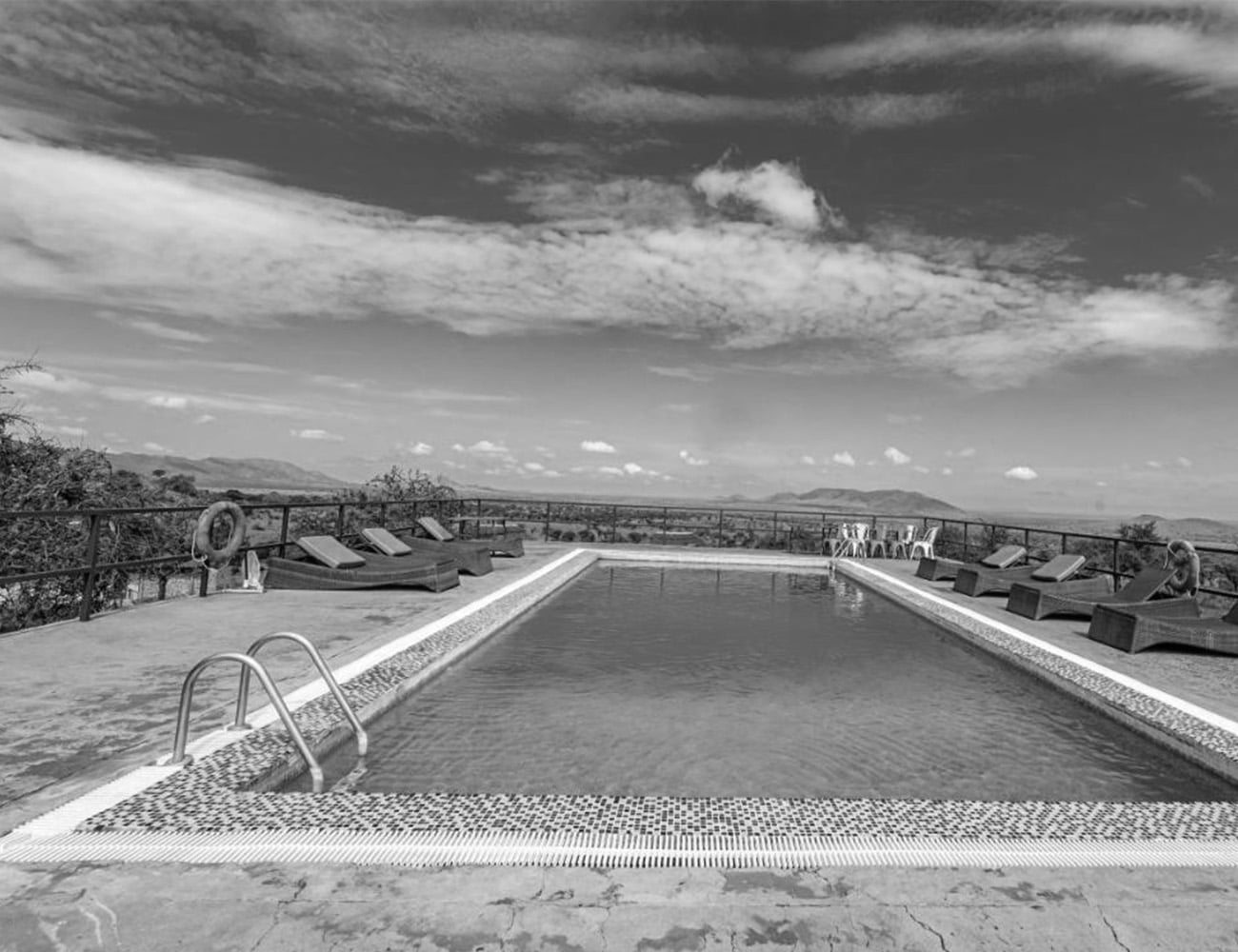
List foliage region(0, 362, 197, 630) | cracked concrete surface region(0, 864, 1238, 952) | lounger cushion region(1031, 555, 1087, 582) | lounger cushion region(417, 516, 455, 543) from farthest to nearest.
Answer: lounger cushion region(417, 516, 455, 543), foliage region(0, 362, 197, 630), lounger cushion region(1031, 555, 1087, 582), cracked concrete surface region(0, 864, 1238, 952)

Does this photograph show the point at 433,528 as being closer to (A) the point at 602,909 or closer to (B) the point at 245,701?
(B) the point at 245,701

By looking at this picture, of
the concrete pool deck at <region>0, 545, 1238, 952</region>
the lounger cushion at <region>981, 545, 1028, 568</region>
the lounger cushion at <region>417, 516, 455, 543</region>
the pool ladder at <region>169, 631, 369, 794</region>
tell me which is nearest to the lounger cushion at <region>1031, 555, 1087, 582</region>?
the lounger cushion at <region>981, 545, 1028, 568</region>

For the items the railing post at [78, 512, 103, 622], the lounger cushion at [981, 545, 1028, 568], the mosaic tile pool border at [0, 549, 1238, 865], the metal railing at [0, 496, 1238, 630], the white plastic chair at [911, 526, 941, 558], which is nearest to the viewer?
the mosaic tile pool border at [0, 549, 1238, 865]

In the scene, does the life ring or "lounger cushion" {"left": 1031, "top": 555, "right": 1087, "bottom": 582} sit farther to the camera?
"lounger cushion" {"left": 1031, "top": 555, "right": 1087, "bottom": 582}

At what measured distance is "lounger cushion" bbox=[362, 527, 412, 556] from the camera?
28.2 ft

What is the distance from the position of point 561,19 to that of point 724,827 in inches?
326

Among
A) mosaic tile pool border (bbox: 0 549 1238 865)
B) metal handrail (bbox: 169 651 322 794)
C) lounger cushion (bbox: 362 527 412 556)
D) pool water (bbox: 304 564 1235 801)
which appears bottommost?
pool water (bbox: 304 564 1235 801)

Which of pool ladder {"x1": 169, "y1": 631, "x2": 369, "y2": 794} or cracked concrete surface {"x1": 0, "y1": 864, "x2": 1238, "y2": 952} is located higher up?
pool ladder {"x1": 169, "y1": 631, "x2": 369, "y2": 794}

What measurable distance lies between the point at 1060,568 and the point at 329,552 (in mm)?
7910

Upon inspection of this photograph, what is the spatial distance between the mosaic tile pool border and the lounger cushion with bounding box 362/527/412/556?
5.64 meters

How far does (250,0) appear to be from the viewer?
7.23 metres

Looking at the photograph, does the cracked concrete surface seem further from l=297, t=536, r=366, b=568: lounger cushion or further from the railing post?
l=297, t=536, r=366, b=568: lounger cushion

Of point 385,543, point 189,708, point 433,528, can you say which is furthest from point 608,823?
point 433,528

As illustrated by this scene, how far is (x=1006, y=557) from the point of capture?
9.38 metres
